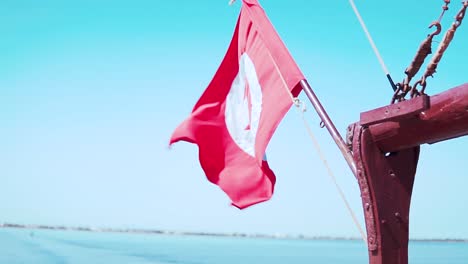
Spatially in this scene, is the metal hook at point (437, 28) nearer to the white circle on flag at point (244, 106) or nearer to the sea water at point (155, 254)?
the white circle on flag at point (244, 106)

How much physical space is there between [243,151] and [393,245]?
199cm

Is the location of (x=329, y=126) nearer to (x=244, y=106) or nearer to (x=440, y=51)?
(x=440, y=51)

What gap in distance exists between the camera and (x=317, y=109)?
3.08m

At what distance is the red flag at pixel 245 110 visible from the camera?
3760 millimetres

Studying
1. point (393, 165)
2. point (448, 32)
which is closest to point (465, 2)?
point (448, 32)

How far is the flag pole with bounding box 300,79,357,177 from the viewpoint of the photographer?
2578 millimetres

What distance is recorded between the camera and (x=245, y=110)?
4316mm

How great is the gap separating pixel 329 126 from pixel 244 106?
1.43 meters

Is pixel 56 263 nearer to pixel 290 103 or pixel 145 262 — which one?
pixel 145 262

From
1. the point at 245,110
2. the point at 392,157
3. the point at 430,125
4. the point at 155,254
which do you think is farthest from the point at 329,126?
the point at 155,254

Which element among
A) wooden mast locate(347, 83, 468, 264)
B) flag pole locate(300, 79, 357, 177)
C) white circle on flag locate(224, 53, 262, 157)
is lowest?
wooden mast locate(347, 83, 468, 264)

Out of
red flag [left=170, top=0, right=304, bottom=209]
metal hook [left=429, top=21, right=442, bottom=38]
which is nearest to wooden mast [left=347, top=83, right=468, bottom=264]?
metal hook [left=429, top=21, right=442, bottom=38]

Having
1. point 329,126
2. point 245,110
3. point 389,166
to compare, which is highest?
point 245,110

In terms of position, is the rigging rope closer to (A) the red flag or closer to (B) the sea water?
(A) the red flag
